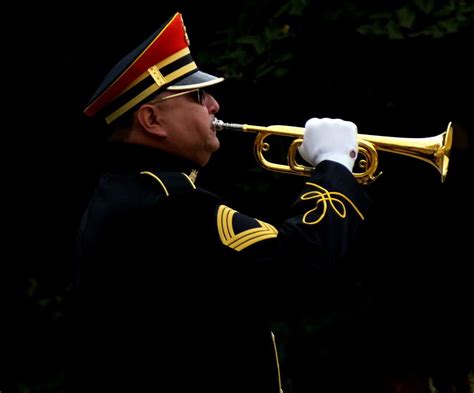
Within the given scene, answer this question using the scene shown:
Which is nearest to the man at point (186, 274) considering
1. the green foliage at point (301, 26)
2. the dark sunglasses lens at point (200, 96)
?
the dark sunglasses lens at point (200, 96)

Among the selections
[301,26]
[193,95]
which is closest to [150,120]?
[193,95]

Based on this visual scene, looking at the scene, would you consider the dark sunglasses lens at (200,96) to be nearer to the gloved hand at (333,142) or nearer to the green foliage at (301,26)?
the gloved hand at (333,142)

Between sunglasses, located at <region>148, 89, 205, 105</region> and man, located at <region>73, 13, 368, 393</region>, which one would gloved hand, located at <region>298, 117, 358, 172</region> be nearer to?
man, located at <region>73, 13, 368, 393</region>

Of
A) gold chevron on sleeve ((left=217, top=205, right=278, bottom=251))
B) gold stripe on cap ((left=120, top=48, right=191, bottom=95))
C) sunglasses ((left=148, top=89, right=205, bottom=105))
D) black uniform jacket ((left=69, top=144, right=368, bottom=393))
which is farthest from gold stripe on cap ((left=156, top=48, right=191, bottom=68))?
gold chevron on sleeve ((left=217, top=205, right=278, bottom=251))

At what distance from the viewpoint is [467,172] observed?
541 cm

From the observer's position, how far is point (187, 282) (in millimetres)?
3160

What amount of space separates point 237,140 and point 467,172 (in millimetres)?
1391

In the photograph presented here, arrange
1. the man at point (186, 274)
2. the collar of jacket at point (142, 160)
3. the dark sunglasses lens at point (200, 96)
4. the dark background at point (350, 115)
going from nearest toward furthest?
the man at point (186, 274)
the collar of jacket at point (142, 160)
the dark sunglasses lens at point (200, 96)
the dark background at point (350, 115)

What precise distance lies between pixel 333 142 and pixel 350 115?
7.23 ft

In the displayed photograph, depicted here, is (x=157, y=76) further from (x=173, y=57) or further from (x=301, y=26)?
(x=301, y=26)

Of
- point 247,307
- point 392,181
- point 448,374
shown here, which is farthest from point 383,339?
point 247,307

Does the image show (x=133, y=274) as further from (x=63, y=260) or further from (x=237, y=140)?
(x=63, y=260)

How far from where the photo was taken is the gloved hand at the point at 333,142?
347 cm

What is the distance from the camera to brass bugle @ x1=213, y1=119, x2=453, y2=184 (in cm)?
376
